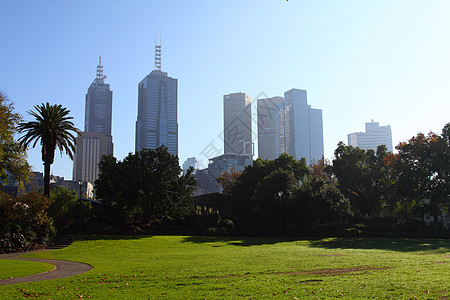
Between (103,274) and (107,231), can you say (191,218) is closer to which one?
(107,231)

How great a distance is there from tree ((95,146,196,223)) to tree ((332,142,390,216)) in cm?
2710

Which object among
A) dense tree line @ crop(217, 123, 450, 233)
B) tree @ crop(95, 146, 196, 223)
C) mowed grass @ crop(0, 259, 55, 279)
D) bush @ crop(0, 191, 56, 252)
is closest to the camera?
mowed grass @ crop(0, 259, 55, 279)

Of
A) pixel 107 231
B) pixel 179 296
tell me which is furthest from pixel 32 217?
pixel 179 296

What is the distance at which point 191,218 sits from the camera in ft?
169

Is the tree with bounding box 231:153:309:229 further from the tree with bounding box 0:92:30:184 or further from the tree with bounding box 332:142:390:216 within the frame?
the tree with bounding box 0:92:30:184

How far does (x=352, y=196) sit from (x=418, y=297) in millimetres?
57084

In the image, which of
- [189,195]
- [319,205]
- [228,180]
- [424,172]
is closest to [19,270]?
[189,195]

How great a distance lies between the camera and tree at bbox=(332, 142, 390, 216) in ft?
206

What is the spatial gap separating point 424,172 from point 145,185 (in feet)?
116

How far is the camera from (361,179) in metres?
62.4

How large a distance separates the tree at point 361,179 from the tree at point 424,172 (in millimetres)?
9917

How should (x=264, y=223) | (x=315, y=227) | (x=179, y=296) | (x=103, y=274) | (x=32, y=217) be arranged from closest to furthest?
(x=179, y=296)
(x=103, y=274)
(x=32, y=217)
(x=315, y=227)
(x=264, y=223)

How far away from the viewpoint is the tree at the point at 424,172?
4906cm

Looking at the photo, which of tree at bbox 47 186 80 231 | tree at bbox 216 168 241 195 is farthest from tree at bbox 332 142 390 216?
tree at bbox 47 186 80 231
